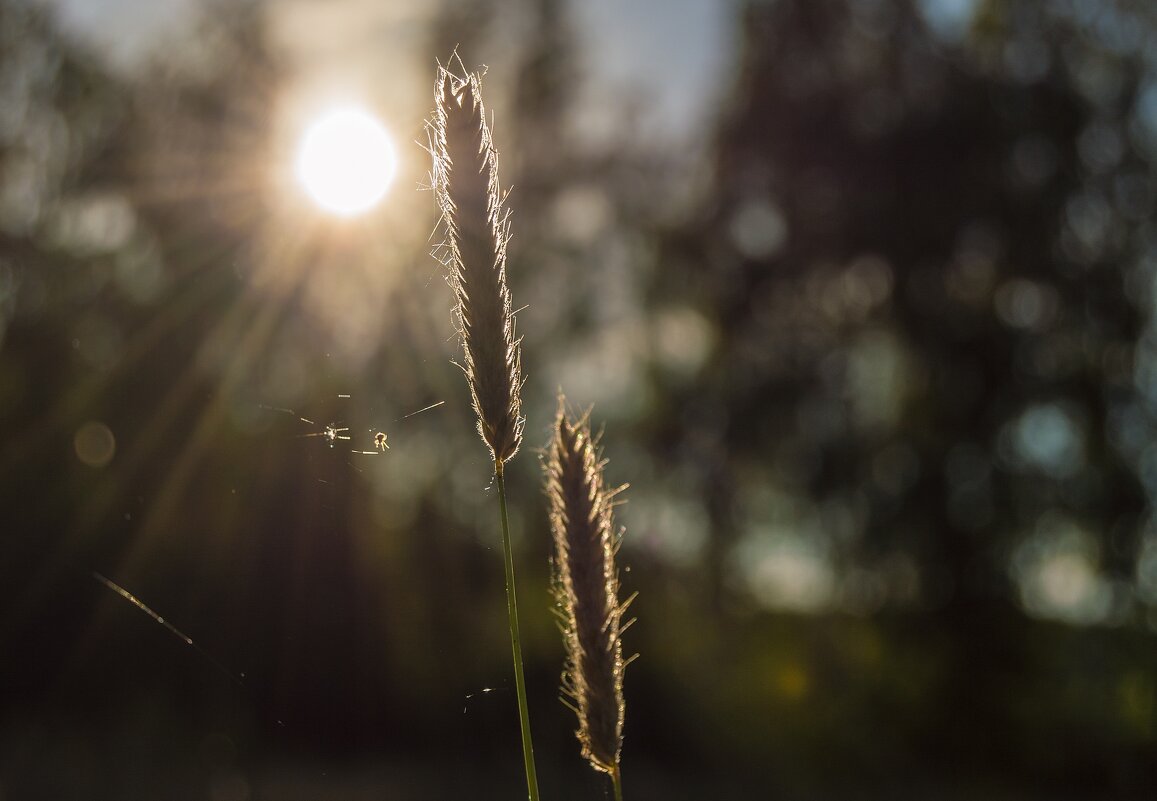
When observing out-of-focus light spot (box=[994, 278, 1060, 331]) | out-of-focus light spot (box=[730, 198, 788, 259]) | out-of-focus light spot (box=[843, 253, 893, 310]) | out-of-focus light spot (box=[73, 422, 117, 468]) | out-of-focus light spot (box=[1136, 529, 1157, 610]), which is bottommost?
out-of-focus light spot (box=[1136, 529, 1157, 610])

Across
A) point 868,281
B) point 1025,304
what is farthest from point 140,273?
point 1025,304

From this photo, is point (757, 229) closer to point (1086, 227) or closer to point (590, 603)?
point (1086, 227)

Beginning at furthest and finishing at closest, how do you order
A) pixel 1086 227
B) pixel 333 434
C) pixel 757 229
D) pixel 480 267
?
pixel 757 229
pixel 1086 227
pixel 333 434
pixel 480 267

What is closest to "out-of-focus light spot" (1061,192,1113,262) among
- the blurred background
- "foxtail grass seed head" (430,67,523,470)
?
the blurred background

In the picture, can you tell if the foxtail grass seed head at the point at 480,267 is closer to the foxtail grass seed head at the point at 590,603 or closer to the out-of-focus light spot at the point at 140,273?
the foxtail grass seed head at the point at 590,603

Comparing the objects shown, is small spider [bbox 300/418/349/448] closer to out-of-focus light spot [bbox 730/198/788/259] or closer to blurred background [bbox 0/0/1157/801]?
blurred background [bbox 0/0/1157/801]

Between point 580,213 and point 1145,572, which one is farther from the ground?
point 580,213

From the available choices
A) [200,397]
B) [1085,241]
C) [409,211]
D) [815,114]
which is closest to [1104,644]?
[1085,241]
